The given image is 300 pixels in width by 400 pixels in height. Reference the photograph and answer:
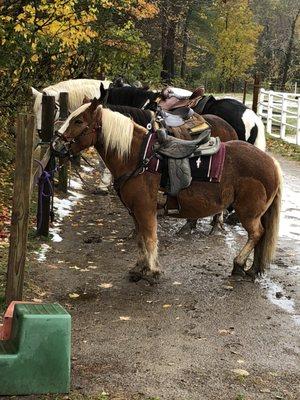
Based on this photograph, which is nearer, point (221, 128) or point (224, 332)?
point (224, 332)

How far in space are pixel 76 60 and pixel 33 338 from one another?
40.9ft

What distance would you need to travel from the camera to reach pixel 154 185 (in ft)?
18.6

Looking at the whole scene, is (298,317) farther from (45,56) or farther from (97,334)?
(45,56)

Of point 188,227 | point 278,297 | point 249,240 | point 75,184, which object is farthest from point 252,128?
point 75,184

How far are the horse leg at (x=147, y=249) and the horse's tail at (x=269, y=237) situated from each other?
3.95ft

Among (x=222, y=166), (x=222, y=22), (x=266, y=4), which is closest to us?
(x=222, y=166)

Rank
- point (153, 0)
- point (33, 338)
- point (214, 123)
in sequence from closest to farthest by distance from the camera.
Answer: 1. point (33, 338)
2. point (214, 123)
3. point (153, 0)

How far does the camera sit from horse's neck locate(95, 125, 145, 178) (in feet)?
18.4

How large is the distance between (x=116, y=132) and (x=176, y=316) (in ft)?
6.38

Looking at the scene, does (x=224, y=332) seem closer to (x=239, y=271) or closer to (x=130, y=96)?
(x=239, y=271)

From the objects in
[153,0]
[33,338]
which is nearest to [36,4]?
[33,338]

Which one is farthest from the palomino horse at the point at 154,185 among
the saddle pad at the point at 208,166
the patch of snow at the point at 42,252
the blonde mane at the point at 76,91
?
the blonde mane at the point at 76,91

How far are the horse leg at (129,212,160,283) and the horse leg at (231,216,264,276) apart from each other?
945 mm

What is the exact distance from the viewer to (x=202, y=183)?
5.77 meters
